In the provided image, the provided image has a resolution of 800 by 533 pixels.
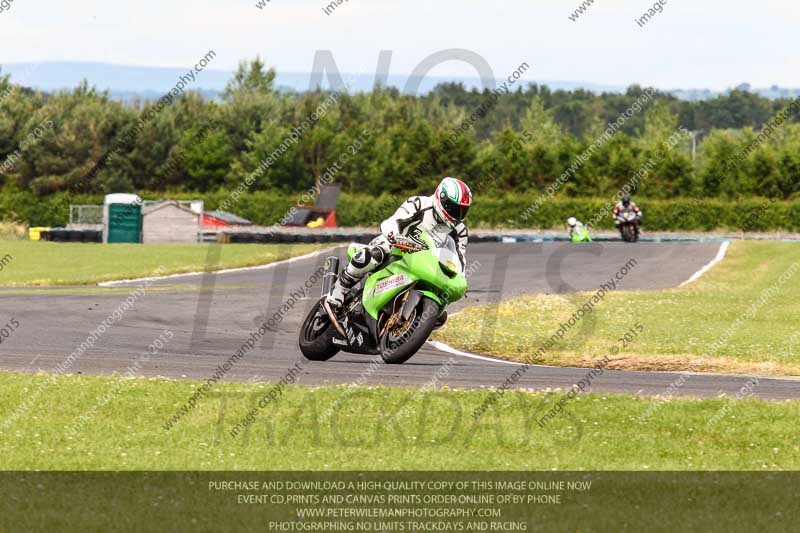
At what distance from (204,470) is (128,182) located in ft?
246

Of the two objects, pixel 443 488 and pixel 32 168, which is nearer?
pixel 443 488

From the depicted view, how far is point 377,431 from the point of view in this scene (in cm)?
1035

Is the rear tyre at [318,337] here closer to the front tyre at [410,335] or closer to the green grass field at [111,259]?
the front tyre at [410,335]

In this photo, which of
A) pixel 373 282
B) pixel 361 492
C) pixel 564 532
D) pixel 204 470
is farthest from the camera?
pixel 373 282

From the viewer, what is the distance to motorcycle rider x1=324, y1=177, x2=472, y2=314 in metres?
14.1

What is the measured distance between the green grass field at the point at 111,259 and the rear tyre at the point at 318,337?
1796 centimetres

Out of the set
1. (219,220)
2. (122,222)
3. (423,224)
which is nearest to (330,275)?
(423,224)

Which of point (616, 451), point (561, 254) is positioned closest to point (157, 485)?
point (616, 451)

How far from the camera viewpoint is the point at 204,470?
29.3ft

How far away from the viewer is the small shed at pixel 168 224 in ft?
187

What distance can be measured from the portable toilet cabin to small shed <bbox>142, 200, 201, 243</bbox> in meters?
0.87

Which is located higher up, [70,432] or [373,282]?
[373,282]

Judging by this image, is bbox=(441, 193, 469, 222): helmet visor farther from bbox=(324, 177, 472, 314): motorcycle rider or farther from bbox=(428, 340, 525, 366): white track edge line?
bbox=(428, 340, 525, 366): white track edge line

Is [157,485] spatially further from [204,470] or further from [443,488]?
[443,488]
